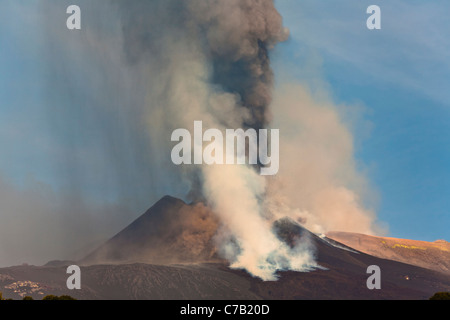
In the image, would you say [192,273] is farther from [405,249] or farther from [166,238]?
[405,249]

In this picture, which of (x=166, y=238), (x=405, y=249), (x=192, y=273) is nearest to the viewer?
(x=192, y=273)

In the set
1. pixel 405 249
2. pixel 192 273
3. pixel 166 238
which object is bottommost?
pixel 192 273

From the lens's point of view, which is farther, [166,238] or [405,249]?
[405,249]

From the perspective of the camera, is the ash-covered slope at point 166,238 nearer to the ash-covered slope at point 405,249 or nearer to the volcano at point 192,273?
the volcano at point 192,273

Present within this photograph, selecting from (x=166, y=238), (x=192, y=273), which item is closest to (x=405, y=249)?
(x=166, y=238)

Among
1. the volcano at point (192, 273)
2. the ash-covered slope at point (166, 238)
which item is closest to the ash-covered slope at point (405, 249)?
the volcano at point (192, 273)

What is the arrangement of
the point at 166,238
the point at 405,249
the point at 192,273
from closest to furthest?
the point at 192,273
the point at 166,238
the point at 405,249

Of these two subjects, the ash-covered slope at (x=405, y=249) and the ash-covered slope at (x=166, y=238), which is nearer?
the ash-covered slope at (x=166, y=238)
